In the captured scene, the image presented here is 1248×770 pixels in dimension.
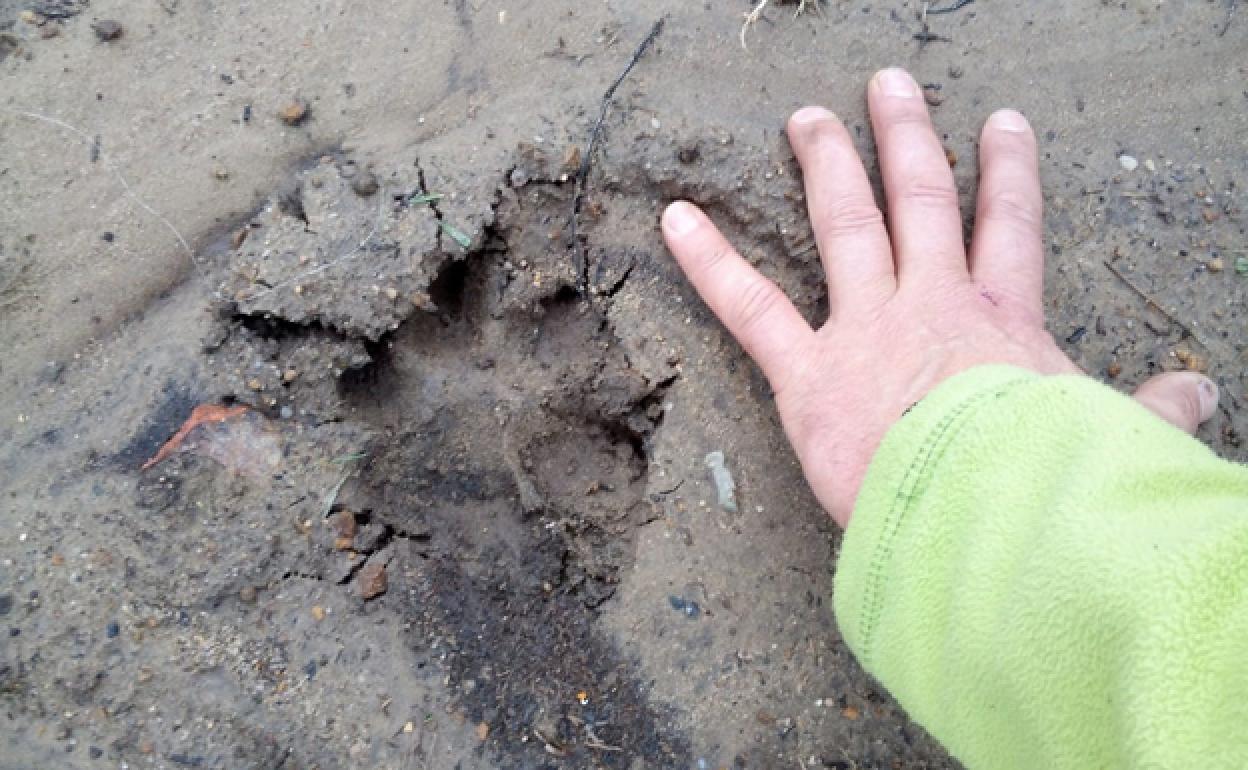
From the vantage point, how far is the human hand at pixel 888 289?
1762mm

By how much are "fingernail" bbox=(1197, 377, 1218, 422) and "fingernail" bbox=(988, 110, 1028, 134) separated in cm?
69

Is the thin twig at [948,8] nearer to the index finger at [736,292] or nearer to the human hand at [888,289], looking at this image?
the human hand at [888,289]

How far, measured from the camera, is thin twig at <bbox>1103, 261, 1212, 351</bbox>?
2.01 meters

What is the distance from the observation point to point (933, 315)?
181cm

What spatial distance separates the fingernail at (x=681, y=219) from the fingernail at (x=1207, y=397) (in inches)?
46.0

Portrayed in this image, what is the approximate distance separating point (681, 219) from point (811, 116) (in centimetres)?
38

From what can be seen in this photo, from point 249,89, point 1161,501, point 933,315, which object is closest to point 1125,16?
point 933,315

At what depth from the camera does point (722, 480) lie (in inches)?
75.9

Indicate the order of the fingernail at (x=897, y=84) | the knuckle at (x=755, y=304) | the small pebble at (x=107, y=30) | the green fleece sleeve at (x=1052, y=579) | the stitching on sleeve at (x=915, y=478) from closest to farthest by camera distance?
the green fleece sleeve at (x=1052, y=579) → the stitching on sleeve at (x=915, y=478) → the knuckle at (x=755, y=304) → the fingernail at (x=897, y=84) → the small pebble at (x=107, y=30)

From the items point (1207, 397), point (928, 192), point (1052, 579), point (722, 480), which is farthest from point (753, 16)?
point (1052, 579)

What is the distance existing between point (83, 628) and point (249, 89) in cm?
128

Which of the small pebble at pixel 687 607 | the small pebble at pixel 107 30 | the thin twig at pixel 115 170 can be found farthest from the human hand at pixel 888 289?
the small pebble at pixel 107 30

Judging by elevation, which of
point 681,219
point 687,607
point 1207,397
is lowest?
point 687,607

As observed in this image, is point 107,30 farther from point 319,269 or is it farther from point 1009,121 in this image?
point 1009,121
